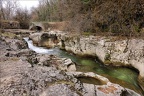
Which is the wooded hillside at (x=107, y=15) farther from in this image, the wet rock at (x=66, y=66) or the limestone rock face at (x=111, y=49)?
the wet rock at (x=66, y=66)

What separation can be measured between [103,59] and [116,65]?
32.5 inches

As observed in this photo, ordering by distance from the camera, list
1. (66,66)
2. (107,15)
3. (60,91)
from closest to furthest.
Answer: (60,91), (66,66), (107,15)

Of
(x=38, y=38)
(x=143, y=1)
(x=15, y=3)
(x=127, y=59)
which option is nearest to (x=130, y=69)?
(x=127, y=59)

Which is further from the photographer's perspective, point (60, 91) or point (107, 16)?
point (107, 16)

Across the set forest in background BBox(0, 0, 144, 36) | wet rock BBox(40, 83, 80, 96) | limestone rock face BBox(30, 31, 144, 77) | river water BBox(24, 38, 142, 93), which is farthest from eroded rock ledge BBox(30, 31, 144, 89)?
wet rock BBox(40, 83, 80, 96)

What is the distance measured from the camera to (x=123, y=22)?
9695 mm

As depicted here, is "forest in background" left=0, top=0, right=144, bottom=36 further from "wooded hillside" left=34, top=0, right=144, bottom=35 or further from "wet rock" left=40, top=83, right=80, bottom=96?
"wet rock" left=40, top=83, right=80, bottom=96

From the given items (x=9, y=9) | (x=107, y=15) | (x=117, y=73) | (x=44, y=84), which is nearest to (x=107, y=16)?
(x=107, y=15)

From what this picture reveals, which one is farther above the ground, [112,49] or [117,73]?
[112,49]

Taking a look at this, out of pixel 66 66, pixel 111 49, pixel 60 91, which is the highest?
pixel 111 49

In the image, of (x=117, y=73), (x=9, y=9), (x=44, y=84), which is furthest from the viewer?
(x=9, y=9)

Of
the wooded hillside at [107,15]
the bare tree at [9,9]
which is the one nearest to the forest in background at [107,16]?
the wooded hillside at [107,15]

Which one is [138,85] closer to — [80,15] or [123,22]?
[123,22]

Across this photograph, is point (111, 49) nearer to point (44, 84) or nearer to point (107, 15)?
point (107, 15)
